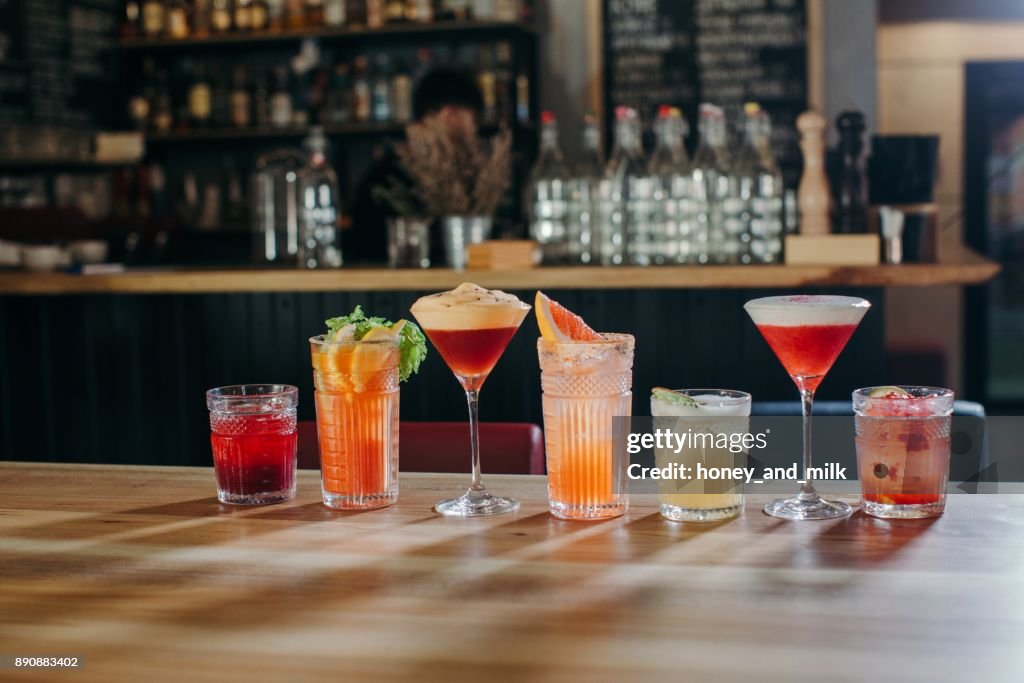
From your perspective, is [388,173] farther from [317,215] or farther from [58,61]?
[58,61]

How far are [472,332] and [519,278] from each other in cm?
190

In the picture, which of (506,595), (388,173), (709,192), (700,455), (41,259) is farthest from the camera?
(388,173)

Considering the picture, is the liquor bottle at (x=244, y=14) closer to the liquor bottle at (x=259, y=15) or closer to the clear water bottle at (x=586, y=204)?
the liquor bottle at (x=259, y=15)

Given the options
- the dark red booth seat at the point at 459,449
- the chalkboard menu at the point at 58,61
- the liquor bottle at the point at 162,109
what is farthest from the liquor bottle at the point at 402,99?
the dark red booth seat at the point at 459,449

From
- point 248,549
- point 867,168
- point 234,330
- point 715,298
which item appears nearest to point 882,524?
point 248,549

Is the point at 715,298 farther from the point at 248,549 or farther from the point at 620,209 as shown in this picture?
the point at 248,549

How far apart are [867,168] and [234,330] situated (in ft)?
6.03

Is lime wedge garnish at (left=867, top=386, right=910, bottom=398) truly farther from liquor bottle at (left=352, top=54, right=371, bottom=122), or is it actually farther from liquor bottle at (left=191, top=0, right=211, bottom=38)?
liquor bottle at (left=191, top=0, right=211, bottom=38)

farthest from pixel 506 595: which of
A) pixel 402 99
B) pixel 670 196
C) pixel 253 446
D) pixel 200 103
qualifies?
pixel 200 103

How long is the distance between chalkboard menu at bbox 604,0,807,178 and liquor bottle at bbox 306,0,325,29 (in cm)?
128

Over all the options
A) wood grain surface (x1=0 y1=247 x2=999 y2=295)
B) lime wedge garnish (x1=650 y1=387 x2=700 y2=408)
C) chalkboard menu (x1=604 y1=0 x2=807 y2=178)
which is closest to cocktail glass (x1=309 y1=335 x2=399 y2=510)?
lime wedge garnish (x1=650 y1=387 x2=700 y2=408)

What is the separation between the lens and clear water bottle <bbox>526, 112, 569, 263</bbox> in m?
3.50

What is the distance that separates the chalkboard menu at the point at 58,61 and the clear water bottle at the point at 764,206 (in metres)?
3.42

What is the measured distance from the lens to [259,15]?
564 centimetres
